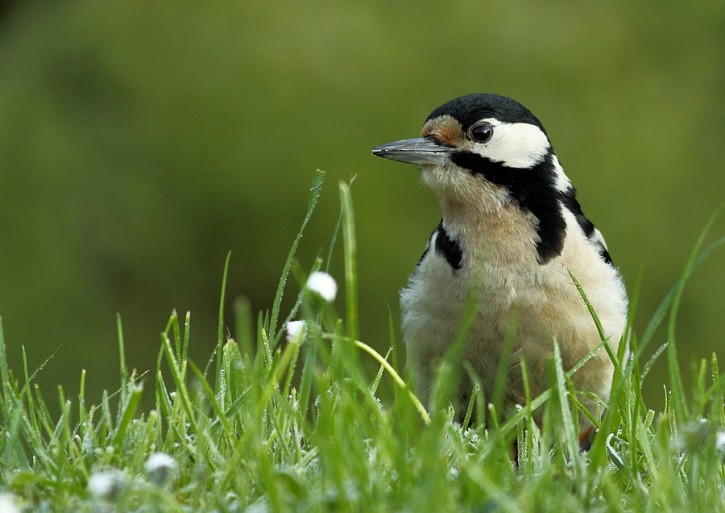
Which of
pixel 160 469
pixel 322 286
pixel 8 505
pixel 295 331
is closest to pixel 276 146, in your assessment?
pixel 295 331

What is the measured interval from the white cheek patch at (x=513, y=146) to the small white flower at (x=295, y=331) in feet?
4.73

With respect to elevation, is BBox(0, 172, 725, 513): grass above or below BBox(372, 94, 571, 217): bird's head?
below

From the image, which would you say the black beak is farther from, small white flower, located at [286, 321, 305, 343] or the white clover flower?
the white clover flower

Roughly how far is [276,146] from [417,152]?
9.85 ft

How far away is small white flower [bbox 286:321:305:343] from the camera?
8.57 feet

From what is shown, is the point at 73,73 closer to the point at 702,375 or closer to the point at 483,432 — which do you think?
the point at 483,432

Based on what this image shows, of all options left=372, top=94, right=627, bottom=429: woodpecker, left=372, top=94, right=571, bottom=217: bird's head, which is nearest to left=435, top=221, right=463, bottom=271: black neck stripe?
left=372, top=94, right=627, bottom=429: woodpecker

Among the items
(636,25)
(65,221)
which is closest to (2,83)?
(65,221)

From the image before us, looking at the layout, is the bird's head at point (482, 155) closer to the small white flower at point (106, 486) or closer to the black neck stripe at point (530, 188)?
the black neck stripe at point (530, 188)

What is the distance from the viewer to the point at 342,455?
2160mm

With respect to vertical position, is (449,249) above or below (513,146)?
below

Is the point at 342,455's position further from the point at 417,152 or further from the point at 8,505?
the point at 417,152

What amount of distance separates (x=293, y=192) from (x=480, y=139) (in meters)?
2.94

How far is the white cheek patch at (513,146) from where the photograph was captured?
4.07 metres
